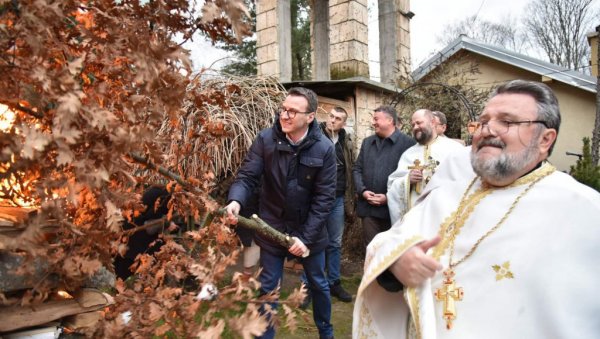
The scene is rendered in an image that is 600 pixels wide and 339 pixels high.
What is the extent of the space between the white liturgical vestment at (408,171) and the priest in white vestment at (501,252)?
2139 mm

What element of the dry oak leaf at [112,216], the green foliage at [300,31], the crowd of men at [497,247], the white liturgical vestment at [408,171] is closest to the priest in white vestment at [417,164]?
the white liturgical vestment at [408,171]

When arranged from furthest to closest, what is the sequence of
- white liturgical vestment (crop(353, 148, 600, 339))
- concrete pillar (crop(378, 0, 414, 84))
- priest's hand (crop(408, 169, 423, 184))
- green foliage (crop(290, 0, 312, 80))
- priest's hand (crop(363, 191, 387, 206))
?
green foliage (crop(290, 0, 312, 80)), concrete pillar (crop(378, 0, 414, 84)), priest's hand (crop(363, 191, 387, 206)), priest's hand (crop(408, 169, 423, 184)), white liturgical vestment (crop(353, 148, 600, 339))

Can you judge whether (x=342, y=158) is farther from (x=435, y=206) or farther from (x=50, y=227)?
(x=50, y=227)

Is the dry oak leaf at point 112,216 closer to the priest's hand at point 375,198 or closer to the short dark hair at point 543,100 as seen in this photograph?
the short dark hair at point 543,100

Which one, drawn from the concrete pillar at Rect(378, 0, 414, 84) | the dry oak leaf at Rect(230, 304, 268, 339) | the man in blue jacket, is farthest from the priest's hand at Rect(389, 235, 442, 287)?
the concrete pillar at Rect(378, 0, 414, 84)

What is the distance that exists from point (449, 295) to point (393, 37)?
8482mm

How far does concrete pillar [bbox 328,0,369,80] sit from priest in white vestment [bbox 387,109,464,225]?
3525 mm

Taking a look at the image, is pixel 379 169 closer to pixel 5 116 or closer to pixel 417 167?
pixel 417 167

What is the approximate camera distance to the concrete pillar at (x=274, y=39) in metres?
8.46

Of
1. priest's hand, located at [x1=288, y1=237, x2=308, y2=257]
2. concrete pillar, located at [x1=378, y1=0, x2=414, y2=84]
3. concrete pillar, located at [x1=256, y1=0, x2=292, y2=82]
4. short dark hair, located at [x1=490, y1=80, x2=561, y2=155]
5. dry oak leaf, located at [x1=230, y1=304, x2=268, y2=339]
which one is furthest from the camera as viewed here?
concrete pillar, located at [x1=378, y1=0, x2=414, y2=84]

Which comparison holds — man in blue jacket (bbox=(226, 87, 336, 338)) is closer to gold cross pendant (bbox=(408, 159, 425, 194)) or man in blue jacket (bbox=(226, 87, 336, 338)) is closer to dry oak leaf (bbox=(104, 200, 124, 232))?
gold cross pendant (bbox=(408, 159, 425, 194))

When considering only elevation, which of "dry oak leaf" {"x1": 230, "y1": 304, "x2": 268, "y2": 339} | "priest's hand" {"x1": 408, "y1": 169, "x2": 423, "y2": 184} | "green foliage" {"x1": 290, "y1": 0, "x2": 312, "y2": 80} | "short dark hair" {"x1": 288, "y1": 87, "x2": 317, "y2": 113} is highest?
"green foliage" {"x1": 290, "y1": 0, "x2": 312, "y2": 80}

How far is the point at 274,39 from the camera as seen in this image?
846 centimetres

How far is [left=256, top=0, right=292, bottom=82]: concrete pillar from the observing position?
8.46m
